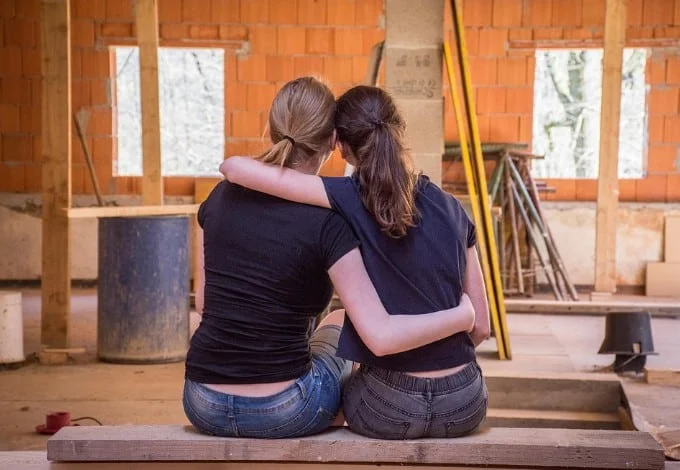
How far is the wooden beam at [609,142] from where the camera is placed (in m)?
7.43

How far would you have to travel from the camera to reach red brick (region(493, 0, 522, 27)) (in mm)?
10211

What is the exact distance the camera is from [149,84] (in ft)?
21.0

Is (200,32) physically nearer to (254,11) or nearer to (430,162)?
(254,11)

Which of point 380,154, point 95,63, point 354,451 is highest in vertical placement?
point 95,63

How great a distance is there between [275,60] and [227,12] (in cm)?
67

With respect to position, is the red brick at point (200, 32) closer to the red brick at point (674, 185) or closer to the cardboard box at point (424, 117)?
the red brick at point (674, 185)

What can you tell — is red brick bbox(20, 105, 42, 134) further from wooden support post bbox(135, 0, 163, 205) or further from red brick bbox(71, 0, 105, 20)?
wooden support post bbox(135, 0, 163, 205)

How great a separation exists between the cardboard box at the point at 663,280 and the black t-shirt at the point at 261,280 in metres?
8.16

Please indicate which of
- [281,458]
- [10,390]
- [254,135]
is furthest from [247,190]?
[254,135]

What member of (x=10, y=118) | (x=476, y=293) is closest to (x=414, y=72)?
(x=476, y=293)

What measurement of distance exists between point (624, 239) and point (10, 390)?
21.4 ft

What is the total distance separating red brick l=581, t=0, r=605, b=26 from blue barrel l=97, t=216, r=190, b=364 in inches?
216

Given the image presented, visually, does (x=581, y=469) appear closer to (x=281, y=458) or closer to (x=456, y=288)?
(x=456, y=288)

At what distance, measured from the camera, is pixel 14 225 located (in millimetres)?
10297
